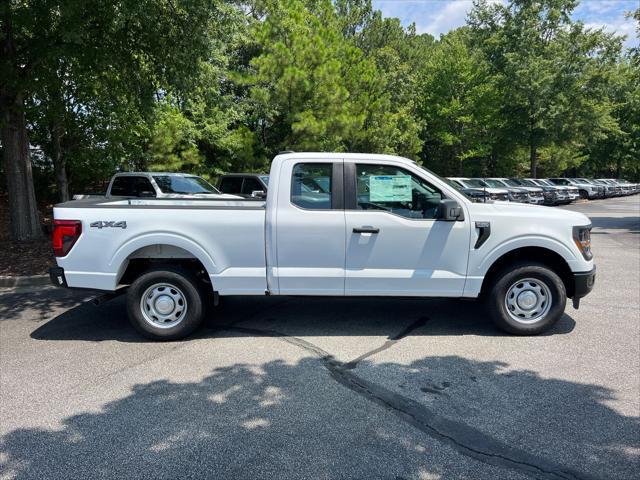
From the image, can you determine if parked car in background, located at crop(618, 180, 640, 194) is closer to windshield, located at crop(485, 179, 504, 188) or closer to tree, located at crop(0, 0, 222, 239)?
windshield, located at crop(485, 179, 504, 188)

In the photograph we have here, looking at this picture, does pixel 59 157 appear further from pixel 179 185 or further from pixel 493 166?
pixel 493 166

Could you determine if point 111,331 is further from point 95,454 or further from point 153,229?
point 95,454

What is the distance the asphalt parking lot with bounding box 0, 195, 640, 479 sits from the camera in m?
2.88

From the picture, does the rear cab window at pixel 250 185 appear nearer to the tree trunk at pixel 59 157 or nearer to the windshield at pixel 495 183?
the tree trunk at pixel 59 157

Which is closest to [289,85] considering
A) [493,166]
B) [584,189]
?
[584,189]

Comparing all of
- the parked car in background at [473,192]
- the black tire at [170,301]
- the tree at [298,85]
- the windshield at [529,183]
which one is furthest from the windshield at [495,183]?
the black tire at [170,301]

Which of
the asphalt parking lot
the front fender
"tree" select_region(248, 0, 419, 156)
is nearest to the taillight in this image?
the asphalt parking lot

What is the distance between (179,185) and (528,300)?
30.5 ft

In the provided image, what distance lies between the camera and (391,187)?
196 inches

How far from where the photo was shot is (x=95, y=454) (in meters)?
2.96

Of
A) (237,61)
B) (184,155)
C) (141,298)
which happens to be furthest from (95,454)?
(237,61)

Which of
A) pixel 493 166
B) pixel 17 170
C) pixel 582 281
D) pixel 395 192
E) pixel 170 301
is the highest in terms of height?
pixel 493 166

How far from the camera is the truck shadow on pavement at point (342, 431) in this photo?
2.82 meters

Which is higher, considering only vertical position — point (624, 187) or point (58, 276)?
point (624, 187)
